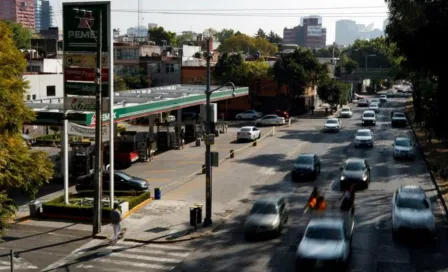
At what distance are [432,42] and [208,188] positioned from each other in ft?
37.5

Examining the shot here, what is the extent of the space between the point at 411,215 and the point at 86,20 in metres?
16.6

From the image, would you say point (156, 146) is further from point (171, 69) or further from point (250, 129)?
point (171, 69)

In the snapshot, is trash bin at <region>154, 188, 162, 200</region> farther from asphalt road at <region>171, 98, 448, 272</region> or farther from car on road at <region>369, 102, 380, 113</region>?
car on road at <region>369, 102, 380, 113</region>

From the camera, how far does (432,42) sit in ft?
81.8

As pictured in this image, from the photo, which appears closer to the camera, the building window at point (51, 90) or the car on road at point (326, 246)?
the car on road at point (326, 246)

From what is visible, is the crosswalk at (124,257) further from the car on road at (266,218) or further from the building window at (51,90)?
the building window at (51,90)

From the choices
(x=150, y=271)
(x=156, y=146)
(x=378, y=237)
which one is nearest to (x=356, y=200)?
(x=378, y=237)

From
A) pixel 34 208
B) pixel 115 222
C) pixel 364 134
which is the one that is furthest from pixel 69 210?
pixel 364 134

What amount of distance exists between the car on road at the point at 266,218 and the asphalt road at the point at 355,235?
408 mm

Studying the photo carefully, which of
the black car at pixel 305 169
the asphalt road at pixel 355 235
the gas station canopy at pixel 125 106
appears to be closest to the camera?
the asphalt road at pixel 355 235

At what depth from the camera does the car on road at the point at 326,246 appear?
1903 centimetres

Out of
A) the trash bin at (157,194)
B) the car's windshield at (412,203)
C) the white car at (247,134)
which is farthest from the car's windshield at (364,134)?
the car's windshield at (412,203)

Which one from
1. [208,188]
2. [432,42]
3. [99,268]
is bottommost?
[99,268]

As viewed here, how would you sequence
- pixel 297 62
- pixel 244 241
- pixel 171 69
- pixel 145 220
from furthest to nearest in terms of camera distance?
pixel 171 69
pixel 297 62
pixel 145 220
pixel 244 241
